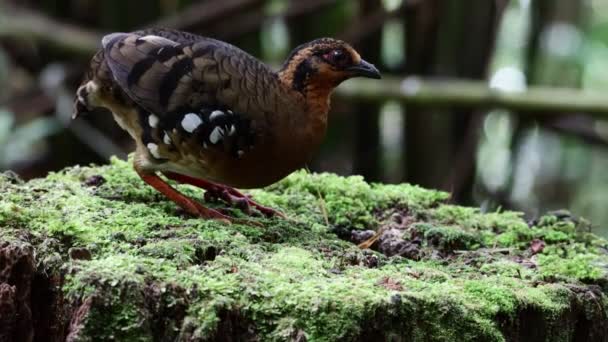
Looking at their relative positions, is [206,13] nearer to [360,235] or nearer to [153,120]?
[153,120]

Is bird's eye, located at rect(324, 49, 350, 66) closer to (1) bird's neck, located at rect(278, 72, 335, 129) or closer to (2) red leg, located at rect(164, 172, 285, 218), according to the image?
(1) bird's neck, located at rect(278, 72, 335, 129)

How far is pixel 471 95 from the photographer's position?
6.67 m

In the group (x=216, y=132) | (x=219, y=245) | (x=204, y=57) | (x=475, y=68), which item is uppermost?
(x=475, y=68)

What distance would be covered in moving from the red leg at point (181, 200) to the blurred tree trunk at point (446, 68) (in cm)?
382

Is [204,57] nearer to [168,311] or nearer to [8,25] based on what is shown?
[168,311]

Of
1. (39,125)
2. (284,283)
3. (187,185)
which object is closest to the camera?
(284,283)

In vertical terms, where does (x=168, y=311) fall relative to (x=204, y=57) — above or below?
below

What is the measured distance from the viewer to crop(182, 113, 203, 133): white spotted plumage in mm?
3348

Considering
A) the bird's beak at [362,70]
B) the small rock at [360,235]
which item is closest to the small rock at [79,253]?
the small rock at [360,235]

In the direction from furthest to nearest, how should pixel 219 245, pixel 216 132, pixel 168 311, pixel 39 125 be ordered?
1. pixel 39 125
2. pixel 216 132
3. pixel 219 245
4. pixel 168 311

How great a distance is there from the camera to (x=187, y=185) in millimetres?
3908

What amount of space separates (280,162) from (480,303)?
107 cm

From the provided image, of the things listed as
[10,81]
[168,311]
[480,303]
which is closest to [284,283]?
[168,311]

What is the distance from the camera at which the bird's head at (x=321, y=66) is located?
350cm
